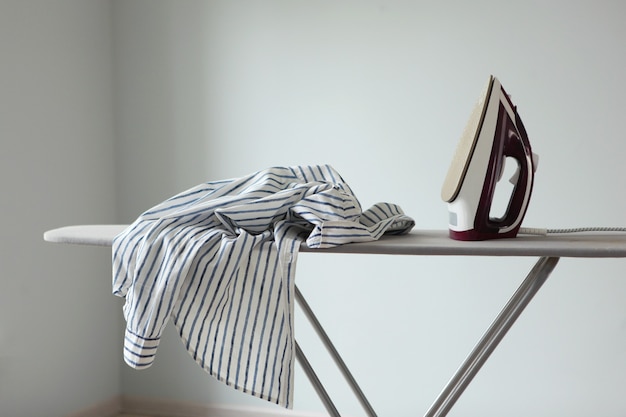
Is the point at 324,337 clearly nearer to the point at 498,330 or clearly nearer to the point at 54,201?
the point at 498,330

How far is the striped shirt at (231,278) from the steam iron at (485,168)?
151mm

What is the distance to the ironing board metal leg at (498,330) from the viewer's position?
43.8 inches

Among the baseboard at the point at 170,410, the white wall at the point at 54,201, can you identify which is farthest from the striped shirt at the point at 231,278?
the baseboard at the point at 170,410

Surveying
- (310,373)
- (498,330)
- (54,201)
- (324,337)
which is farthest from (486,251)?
(54,201)

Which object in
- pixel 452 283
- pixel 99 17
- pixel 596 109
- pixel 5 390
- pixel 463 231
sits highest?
pixel 99 17

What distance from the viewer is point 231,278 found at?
3.68 feet

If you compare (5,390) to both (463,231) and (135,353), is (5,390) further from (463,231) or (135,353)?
(463,231)

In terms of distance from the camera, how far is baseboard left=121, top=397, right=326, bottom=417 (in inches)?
98.3

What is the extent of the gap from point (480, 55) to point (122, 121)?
130 centimetres

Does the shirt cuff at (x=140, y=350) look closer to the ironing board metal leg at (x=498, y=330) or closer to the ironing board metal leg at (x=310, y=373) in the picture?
the ironing board metal leg at (x=310, y=373)

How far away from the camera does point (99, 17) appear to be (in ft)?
8.56

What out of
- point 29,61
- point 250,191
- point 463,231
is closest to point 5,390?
point 29,61

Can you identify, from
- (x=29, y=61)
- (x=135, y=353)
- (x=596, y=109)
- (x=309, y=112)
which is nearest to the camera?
(x=135, y=353)

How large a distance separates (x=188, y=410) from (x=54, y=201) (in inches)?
34.8
